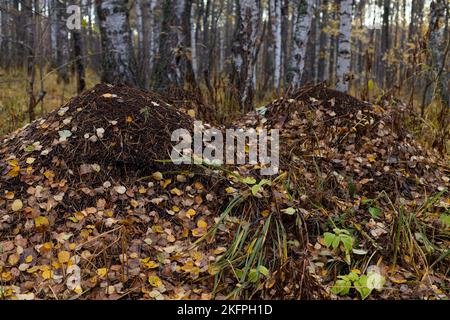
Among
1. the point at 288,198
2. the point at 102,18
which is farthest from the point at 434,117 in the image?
the point at 102,18

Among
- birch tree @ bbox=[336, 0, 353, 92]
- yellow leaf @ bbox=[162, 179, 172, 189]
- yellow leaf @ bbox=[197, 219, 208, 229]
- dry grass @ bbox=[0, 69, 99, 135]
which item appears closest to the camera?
yellow leaf @ bbox=[197, 219, 208, 229]

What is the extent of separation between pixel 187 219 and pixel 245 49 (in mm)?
3279

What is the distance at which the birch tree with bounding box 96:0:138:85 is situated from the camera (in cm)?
504

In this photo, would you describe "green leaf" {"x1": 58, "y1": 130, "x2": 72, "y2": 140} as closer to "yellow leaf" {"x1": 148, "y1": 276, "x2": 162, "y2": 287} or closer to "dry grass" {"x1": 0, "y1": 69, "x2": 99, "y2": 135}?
"yellow leaf" {"x1": 148, "y1": 276, "x2": 162, "y2": 287}

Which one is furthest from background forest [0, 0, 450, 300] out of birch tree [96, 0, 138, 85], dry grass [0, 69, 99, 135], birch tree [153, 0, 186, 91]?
dry grass [0, 69, 99, 135]

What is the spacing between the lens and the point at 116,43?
5.05 m

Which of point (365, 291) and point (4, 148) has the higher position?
point (4, 148)

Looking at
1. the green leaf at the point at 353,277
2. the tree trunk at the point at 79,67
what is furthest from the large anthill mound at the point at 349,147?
the tree trunk at the point at 79,67

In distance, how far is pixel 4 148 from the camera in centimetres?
357

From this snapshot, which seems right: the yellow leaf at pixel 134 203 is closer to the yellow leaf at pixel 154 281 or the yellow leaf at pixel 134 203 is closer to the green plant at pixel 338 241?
the yellow leaf at pixel 154 281

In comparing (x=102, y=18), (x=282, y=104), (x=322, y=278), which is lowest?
(x=322, y=278)

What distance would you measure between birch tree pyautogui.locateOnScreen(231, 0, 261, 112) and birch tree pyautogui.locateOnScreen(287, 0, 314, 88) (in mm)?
949
